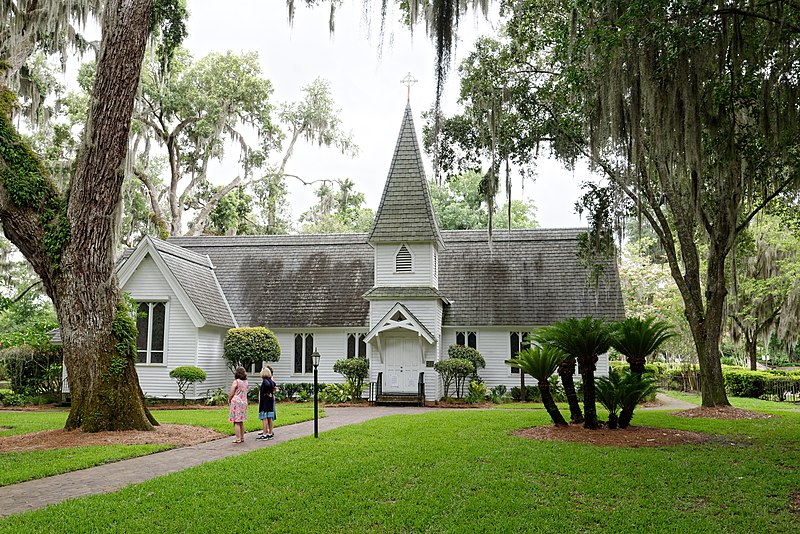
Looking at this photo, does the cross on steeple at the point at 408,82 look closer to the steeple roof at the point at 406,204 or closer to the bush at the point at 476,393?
the steeple roof at the point at 406,204

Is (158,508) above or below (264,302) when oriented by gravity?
below

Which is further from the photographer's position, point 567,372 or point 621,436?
point 567,372

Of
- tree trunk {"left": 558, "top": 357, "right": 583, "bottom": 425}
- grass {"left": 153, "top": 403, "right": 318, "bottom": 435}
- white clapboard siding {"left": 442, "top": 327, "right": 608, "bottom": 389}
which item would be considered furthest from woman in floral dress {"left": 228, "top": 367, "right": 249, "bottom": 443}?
white clapboard siding {"left": 442, "top": 327, "right": 608, "bottom": 389}

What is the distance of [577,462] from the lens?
9.45 meters

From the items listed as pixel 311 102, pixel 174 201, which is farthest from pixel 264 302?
pixel 311 102

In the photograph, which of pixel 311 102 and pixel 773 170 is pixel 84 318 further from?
pixel 311 102

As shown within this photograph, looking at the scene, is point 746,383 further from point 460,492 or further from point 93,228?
point 93,228

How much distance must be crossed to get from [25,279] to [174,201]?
43.2 feet

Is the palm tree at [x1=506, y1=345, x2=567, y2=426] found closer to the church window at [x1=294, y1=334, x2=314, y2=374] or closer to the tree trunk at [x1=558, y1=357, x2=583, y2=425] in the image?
the tree trunk at [x1=558, y1=357, x2=583, y2=425]

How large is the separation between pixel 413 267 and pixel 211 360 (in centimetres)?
807

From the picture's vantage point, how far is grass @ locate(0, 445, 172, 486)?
881 centimetres

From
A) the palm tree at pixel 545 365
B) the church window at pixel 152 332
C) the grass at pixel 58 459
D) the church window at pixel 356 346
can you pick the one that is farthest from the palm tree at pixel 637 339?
the church window at pixel 152 332

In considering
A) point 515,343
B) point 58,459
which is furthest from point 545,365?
point 515,343

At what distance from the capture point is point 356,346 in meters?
24.7
